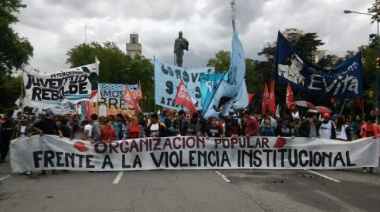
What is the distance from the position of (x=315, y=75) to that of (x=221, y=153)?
143 inches

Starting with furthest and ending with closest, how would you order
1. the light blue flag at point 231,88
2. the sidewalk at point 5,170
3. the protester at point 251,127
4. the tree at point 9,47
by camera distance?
the tree at point 9,47
the light blue flag at point 231,88
the protester at point 251,127
the sidewalk at point 5,170

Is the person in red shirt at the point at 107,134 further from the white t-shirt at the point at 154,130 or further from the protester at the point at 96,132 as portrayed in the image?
the white t-shirt at the point at 154,130

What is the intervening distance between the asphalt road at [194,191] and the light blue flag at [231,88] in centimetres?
226

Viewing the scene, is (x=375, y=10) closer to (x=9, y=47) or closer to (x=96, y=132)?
(x=96, y=132)

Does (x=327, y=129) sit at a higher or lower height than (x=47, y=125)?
lower

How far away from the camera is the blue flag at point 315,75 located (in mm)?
13000

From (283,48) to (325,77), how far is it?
151 cm

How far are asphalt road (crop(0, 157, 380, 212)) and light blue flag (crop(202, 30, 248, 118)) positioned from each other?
226 centimetres

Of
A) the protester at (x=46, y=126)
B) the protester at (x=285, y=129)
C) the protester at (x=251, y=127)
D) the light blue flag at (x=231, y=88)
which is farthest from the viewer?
the light blue flag at (x=231, y=88)

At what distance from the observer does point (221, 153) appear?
12586mm

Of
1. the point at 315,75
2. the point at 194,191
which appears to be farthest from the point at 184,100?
the point at 194,191

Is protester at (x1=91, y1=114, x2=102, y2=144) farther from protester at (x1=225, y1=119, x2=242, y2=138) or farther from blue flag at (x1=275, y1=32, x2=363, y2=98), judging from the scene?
blue flag at (x1=275, y1=32, x2=363, y2=98)

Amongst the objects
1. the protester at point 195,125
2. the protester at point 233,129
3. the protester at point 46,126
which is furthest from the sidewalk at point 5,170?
the protester at point 233,129

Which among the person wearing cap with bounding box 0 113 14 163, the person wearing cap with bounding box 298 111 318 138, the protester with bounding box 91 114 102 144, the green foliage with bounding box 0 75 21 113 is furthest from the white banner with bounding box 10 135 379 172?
the green foliage with bounding box 0 75 21 113
